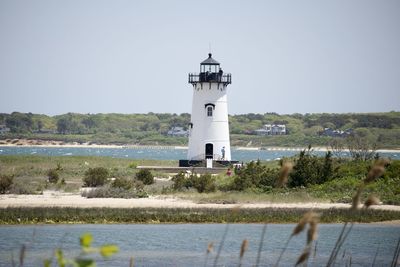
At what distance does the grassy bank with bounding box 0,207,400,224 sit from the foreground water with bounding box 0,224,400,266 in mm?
418

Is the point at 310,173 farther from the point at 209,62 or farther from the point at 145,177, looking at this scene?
the point at 209,62

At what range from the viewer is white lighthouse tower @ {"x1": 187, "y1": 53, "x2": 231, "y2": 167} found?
50562 millimetres

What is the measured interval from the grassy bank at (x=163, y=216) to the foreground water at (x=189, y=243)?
0.42 metres

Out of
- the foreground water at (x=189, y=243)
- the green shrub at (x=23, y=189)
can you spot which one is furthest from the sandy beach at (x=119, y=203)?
the foreground water at (x=189, y=243)

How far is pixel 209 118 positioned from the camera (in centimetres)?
5050

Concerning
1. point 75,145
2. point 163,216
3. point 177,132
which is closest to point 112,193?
point 163,216

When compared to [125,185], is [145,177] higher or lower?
higher

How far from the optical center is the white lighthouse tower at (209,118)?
5056 cm

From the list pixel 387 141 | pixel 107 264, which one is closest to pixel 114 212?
pixel 107 264

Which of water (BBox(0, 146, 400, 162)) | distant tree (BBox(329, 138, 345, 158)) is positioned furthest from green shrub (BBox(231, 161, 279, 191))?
water (BBox(0, 146, 400, 162))

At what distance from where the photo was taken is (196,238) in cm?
2447

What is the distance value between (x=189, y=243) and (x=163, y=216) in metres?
3.93

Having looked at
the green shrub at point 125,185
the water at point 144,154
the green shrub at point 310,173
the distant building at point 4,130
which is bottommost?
the water at point 144,154

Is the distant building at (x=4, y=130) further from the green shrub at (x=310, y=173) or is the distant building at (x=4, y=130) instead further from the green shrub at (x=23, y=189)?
the green shrub at (x=310, y=173)
